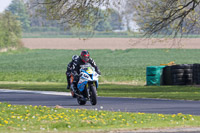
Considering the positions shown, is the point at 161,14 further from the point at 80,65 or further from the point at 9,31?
the point at 9,31

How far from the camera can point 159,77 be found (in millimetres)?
30281

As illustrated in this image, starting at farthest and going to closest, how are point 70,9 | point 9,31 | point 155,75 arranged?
1. point 9,31
2. point 155,75
3. point 70,9

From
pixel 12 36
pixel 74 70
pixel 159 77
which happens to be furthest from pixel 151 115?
pixel 12 36

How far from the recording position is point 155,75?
3023 centimetres

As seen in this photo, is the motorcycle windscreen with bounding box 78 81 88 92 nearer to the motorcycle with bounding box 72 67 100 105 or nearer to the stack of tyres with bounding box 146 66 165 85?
the motorcycle with bounding box 72 67 100 105

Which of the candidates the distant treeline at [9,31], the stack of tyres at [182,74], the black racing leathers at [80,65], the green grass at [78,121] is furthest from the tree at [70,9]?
the distant treeline at [9,31]

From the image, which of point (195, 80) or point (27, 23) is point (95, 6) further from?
point (27, 23)

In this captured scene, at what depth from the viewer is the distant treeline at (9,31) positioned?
318 feet

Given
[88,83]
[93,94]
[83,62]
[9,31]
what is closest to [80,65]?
[83,62]

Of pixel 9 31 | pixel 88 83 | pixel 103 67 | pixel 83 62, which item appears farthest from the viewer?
pixel 9 31

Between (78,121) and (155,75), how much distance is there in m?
17.9

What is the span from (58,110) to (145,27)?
47.8 ft

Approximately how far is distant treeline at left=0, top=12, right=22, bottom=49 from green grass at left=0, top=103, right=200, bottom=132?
272ft

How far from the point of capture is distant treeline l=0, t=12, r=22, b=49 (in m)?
96.8
